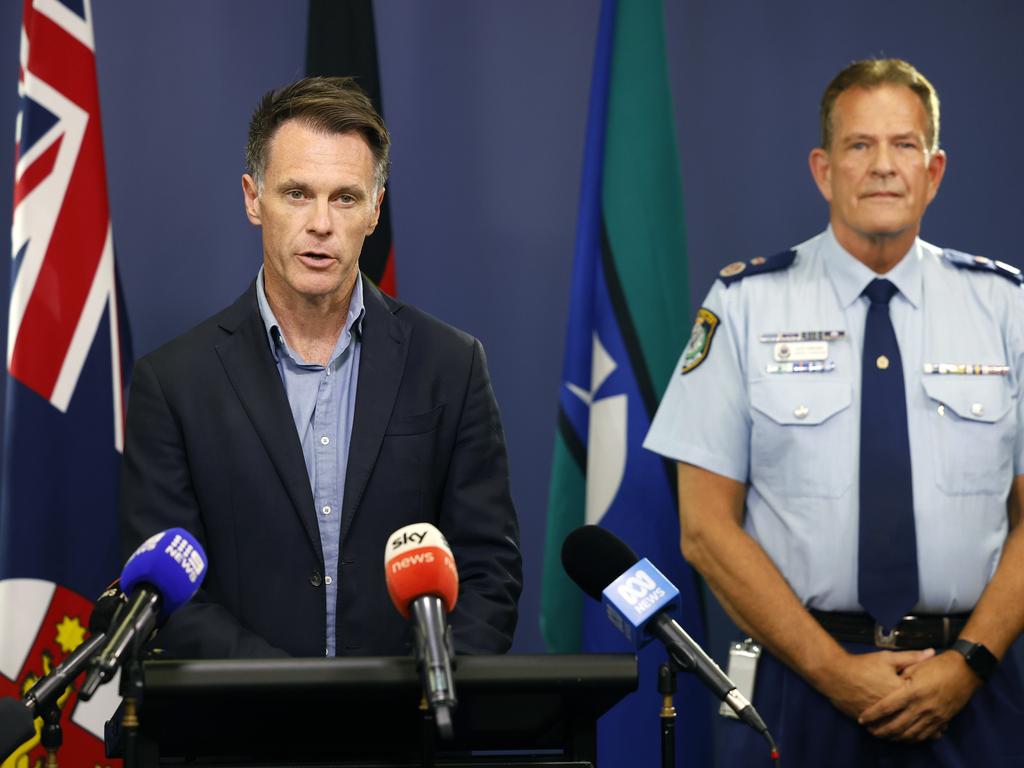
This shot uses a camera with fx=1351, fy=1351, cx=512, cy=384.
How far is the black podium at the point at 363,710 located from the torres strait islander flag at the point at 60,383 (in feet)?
5.23

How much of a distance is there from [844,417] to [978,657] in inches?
19.7

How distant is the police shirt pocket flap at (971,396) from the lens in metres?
2.57

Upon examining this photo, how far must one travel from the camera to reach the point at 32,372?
2.97 meters

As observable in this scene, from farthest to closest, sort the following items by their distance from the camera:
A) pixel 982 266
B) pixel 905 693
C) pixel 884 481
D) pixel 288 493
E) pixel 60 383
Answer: pixel 60 383
pixel 982 266
pixel 884 481
pixel 905 693
pixel 288 493

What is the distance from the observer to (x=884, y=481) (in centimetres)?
252

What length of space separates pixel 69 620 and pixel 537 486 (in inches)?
52.5

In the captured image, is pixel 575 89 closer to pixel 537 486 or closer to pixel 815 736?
pixel 537 486

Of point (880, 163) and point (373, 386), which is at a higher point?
point (880, 163)

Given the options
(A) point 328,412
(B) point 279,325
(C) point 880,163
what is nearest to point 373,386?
(A) point 328,412

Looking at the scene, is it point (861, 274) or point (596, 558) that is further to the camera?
point (861, 274)

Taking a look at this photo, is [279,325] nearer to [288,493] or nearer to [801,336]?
[288,493]

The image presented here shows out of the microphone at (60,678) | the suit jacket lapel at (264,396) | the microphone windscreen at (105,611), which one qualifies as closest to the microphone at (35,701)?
the microphone at (60,678)

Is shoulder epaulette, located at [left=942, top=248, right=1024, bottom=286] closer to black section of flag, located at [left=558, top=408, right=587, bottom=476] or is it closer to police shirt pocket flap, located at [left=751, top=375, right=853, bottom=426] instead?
police shirt pocket flap, located at [left=751, top=375, right=853, bottom=426]

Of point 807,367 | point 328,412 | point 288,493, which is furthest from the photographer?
point 807,367
